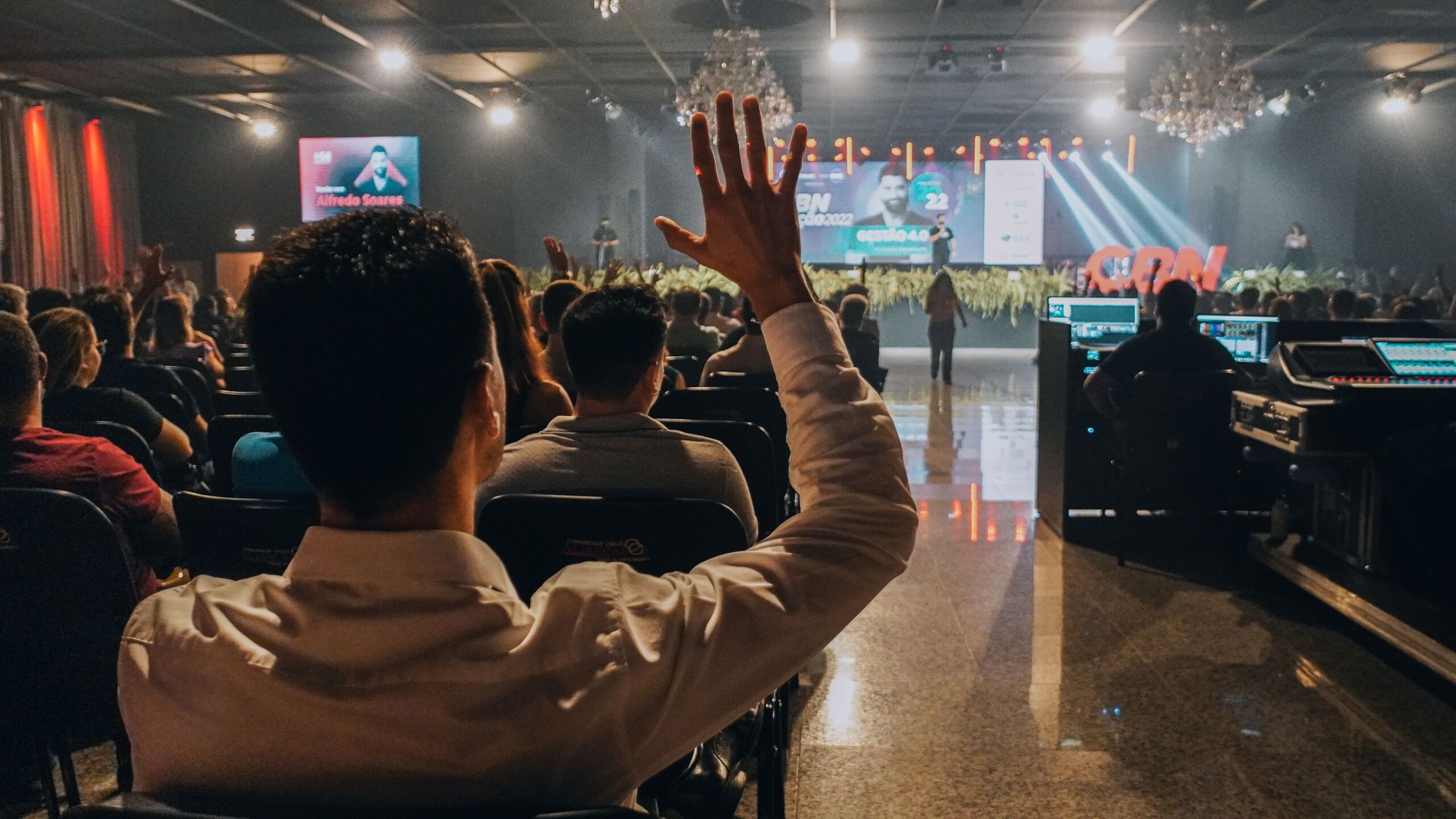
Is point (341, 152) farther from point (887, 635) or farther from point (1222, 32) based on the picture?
point (887, 635)

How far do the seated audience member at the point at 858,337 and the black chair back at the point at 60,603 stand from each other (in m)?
6.24

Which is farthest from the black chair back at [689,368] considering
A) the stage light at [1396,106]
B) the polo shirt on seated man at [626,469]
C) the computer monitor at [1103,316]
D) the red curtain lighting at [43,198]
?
the stage light at [1396,106]

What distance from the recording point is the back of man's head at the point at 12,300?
4613 millimetres

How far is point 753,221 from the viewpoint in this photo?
1036mm

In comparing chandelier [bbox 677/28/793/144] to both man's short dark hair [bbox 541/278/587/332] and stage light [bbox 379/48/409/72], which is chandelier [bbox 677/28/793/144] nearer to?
stage light [bbox 379/48/409/72]

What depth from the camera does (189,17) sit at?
Result: 11.5 meters

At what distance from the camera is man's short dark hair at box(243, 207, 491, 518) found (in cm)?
88

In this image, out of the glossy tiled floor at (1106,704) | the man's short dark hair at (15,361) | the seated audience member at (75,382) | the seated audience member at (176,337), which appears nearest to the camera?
the man's short dark hair at (15,361)

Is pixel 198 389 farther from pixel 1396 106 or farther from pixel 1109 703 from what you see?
pixel 1396 106

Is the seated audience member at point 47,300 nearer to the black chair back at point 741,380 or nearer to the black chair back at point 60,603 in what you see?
the black chair back at point 741,380

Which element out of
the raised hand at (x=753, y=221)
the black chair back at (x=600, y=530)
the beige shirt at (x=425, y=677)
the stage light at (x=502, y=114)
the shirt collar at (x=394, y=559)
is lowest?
the black chair back at (x=600, y=530)

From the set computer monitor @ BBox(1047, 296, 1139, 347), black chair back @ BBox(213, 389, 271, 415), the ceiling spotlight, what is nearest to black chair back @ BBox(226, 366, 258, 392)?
black chair back @ BBox(213, 389, 271, 415)

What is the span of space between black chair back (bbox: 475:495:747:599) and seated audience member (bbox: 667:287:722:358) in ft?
17.0

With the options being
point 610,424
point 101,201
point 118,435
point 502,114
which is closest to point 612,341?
point 610,424
